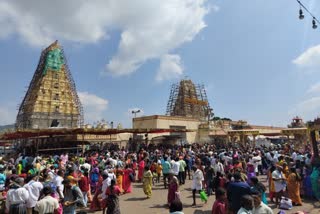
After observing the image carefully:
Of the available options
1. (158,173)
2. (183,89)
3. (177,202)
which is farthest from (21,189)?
(183,89)

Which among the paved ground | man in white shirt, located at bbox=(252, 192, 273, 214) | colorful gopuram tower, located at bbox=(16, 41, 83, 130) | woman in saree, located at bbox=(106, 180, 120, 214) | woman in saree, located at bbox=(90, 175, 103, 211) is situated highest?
colorful gopuram tower, located at bbox=(16, 41, 83, 130)

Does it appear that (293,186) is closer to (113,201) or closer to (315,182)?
(315,182)

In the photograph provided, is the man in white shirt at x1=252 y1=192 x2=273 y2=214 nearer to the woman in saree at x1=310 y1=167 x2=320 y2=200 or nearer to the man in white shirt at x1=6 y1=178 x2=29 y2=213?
the man in white shirt at x1=6 y1=178 x2=29 y2=213

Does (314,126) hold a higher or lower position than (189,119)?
lower

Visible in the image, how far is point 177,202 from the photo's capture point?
473 cm

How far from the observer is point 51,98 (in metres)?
46.7

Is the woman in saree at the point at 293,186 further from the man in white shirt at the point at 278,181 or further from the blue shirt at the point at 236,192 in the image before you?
the blue shirt at the point at 236,192

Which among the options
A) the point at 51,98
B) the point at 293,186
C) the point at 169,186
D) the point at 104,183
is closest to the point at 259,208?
the point at 169,186

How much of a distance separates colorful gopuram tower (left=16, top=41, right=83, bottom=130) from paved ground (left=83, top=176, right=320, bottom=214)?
3482cm

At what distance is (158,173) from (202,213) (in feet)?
19.5

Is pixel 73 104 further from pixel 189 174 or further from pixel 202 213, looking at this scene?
pixel 202 213

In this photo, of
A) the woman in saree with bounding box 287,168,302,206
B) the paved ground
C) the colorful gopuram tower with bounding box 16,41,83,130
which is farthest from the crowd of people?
the colorful gopuram tower with bounding box 16,41,83,130

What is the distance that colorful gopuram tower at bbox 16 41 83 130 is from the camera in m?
44.9

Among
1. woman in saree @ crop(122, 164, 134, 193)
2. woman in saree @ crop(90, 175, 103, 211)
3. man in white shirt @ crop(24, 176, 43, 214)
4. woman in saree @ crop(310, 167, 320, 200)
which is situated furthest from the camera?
woman in saree @ crop(122, 164, 134, 193)
